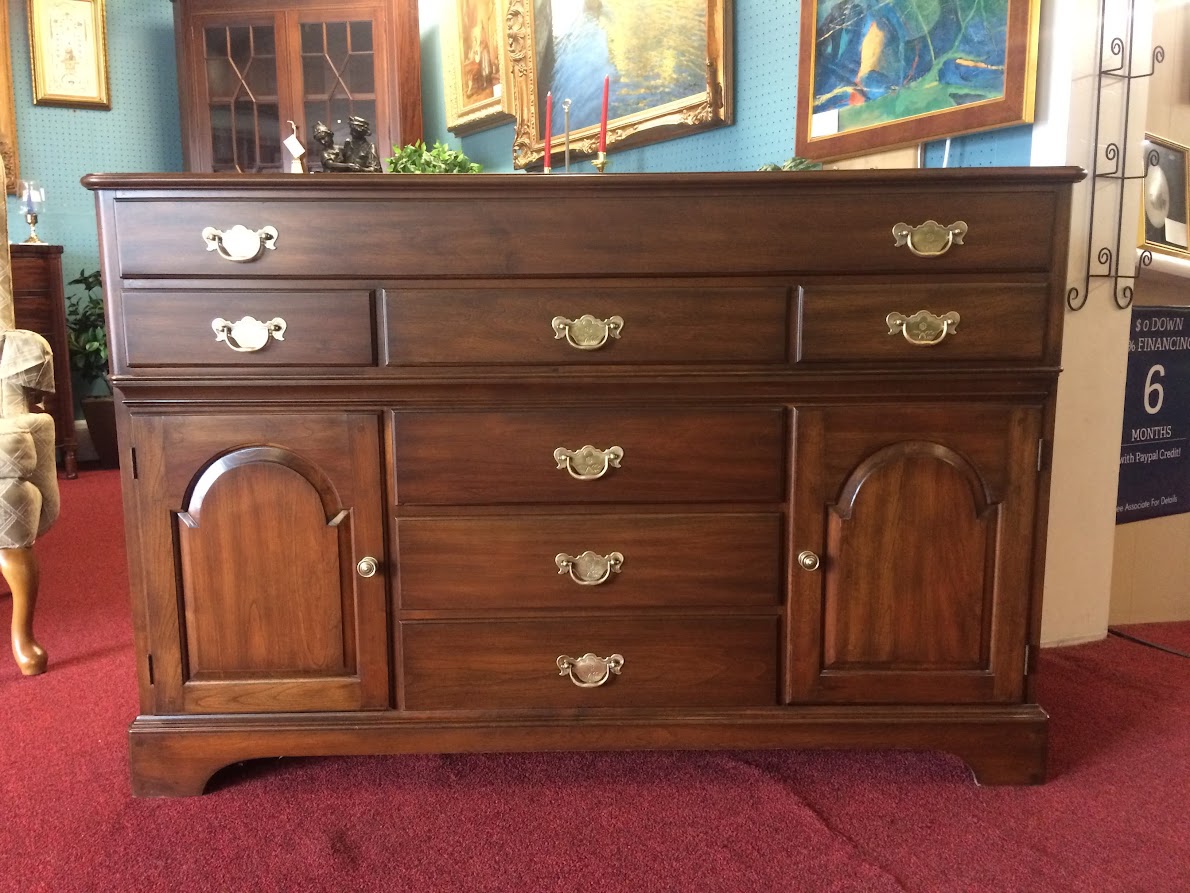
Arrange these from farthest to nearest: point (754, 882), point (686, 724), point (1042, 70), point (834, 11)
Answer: point (834, 11)
point (1042, 70)
point (686, 724)
point (754, 882)

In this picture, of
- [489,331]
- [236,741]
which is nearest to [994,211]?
[489,331]

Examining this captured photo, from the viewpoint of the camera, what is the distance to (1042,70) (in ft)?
5.48

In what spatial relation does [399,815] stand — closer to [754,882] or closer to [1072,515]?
[754,882]

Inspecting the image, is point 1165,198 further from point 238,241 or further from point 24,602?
point 24,602

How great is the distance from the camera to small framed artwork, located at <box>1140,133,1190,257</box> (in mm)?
1943

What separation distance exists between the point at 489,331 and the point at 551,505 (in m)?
0.29

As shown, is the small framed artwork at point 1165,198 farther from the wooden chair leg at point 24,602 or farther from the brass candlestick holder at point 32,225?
the brass candlestick holder at point 32,225

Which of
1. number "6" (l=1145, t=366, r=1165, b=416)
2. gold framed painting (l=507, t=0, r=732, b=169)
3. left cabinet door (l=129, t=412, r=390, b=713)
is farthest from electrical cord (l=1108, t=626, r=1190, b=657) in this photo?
left cabinet door (l=129, t=412, r=390, b=713)

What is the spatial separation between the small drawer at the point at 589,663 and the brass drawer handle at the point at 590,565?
73 millimetres

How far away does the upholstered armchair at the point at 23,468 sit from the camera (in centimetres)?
176

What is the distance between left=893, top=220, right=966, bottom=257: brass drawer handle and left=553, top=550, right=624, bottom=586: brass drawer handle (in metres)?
0.64

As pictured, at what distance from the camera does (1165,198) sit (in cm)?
201

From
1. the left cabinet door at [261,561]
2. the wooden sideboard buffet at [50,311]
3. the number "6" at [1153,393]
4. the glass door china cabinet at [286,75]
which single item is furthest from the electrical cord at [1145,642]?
the wooden sideboard buffet at [50,311]

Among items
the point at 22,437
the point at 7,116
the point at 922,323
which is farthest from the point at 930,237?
the point at 7,116
